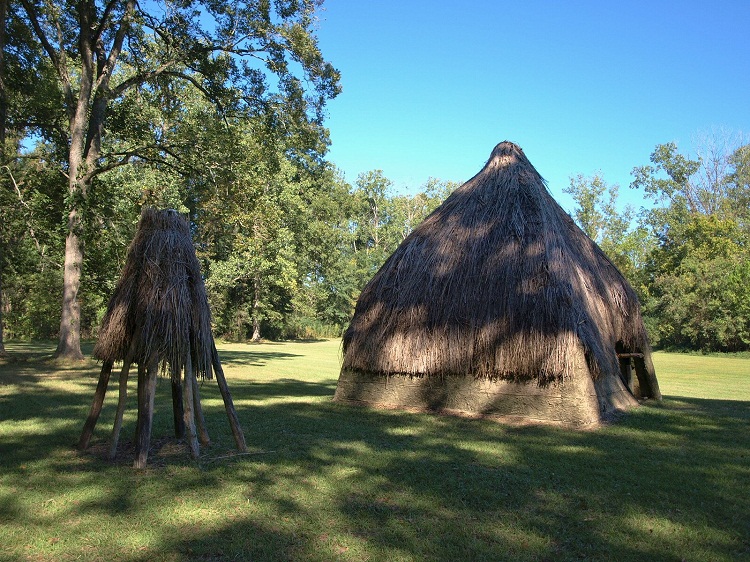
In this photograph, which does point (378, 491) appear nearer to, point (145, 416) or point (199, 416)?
point (199, 416)

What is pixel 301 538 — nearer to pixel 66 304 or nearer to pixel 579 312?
pixel 579 312

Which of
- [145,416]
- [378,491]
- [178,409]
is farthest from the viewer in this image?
[178,409]

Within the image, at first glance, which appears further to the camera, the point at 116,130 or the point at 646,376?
the point at 116,130

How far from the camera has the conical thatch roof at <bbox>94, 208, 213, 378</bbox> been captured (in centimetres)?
680

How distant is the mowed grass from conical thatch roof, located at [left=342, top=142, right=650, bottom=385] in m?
1.19

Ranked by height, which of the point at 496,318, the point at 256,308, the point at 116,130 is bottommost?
the point at 496,318

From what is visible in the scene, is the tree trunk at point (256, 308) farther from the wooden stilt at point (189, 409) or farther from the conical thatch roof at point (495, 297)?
the wooden stilt at point (189, 409)

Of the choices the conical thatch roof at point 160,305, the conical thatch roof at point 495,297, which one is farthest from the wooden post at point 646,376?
the conical thatch roof at point 160,305

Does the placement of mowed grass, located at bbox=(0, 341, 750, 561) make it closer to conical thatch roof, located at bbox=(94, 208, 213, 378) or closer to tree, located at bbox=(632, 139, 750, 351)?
conical thatch roof, located at bbox=(94, 208, 213, 378)

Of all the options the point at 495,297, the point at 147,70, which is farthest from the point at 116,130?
the point at 495,297

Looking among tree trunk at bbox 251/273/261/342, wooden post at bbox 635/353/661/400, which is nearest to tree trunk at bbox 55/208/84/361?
wooden post at bbox 635/353/661/400

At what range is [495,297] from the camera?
Result: 10.6 m

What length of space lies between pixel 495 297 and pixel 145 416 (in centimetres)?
627

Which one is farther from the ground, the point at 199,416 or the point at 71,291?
the point at 71,291
